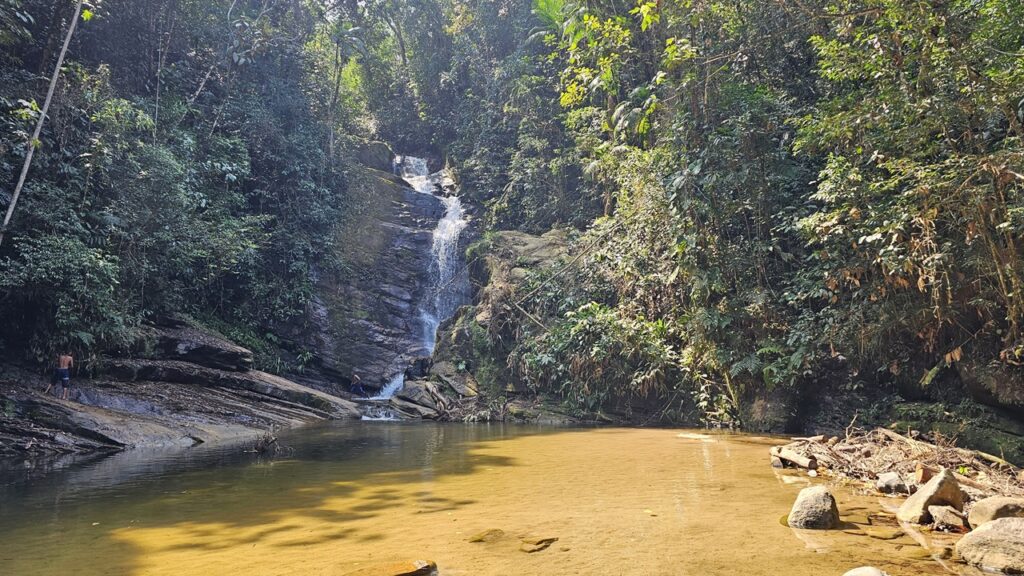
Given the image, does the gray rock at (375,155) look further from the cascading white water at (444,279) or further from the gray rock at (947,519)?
the gray rock at (947,519)

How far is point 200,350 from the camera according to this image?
15516 mm

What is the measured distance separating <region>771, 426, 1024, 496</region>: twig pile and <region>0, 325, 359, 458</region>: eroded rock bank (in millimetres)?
10976

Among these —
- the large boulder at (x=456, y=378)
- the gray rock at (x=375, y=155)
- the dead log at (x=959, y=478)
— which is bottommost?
the dead log at (x=959, y=478)

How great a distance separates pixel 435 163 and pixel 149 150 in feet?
63.6

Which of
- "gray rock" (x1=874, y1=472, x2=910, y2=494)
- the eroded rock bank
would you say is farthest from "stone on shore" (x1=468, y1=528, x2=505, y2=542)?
the eroded rock bank

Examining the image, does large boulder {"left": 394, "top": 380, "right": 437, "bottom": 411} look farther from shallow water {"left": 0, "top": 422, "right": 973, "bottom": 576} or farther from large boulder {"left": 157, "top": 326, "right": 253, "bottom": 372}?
shallow water {"left": 0, "top": 422, "right": 973, "bottom": 576}

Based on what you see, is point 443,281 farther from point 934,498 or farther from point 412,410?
point 934,498

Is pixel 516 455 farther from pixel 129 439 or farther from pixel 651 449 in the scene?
pixel 129 439

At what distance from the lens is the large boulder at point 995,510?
13.0 ft

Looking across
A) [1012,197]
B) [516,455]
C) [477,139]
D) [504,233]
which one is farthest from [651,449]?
[477,139]

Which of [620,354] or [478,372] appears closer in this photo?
[620,354]

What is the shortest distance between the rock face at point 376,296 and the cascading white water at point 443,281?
269 mm

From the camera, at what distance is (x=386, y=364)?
21.3 metres

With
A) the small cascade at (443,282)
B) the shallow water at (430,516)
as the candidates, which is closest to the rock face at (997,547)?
the shallow water at (430,516)
